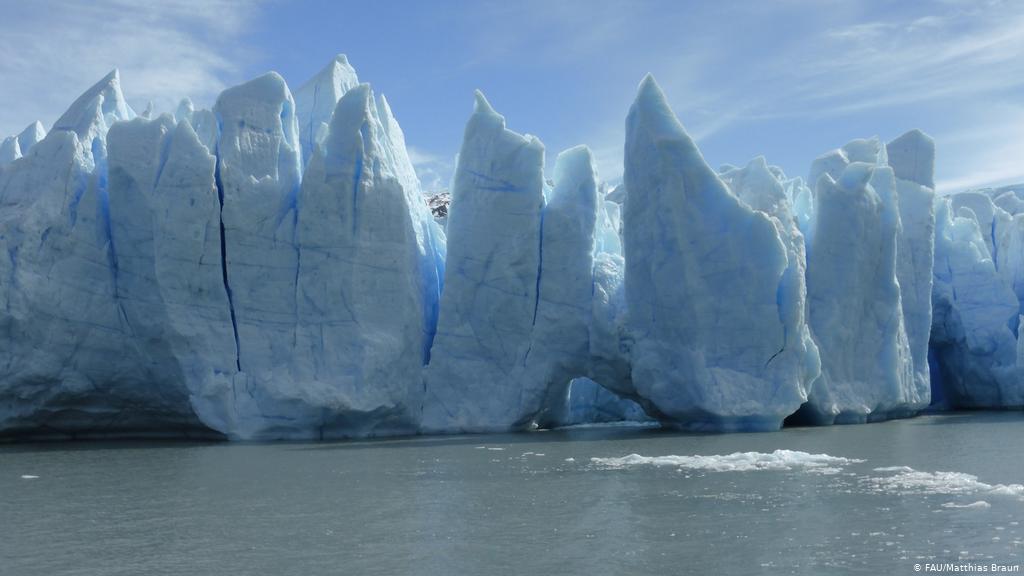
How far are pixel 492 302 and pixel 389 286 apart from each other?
67.5 inches

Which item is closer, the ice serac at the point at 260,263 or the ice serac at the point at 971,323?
the ice serac at the point at 260,263

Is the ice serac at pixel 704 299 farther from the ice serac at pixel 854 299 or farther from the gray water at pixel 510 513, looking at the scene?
the gray water at pixel 510 513

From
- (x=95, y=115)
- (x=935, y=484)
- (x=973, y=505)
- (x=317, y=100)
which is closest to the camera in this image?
(x=973, y=505)

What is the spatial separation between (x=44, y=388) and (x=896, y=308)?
47.3ft

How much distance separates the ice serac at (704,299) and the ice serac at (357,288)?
3.80 metres

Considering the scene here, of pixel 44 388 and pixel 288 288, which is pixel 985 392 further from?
pixel 44 388

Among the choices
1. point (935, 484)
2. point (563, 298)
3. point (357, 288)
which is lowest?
point (935, 484)

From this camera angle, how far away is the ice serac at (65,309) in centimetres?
1547

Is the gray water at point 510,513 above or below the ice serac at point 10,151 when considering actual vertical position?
below

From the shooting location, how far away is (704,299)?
15.5 meters

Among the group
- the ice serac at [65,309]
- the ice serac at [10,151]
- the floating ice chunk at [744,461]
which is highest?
the ice serac at [10,151]

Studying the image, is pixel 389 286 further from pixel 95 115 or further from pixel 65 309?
pixel 95 115

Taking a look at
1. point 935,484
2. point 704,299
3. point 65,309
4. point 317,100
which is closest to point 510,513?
point 935,484

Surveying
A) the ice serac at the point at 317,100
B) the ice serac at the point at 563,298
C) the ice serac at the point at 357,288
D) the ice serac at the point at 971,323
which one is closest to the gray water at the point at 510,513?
the ice serac at the point at 357,288
